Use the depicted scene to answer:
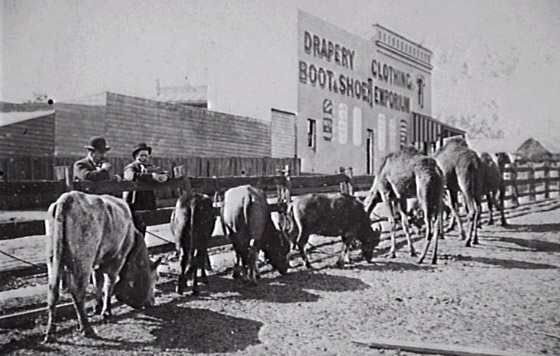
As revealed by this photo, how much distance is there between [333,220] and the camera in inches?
211

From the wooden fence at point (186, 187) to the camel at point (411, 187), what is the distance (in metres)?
0.72

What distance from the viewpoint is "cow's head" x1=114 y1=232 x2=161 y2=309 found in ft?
11.5

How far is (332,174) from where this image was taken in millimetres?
7258

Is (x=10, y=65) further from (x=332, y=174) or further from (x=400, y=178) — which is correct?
(x=332, y=174)

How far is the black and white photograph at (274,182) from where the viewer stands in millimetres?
2945

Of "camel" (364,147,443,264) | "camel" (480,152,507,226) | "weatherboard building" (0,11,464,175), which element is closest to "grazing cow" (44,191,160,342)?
"weatherboard building" (0,11,464,175)

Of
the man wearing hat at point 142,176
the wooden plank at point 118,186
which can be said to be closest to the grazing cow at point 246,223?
the wooden plank at point 118,186

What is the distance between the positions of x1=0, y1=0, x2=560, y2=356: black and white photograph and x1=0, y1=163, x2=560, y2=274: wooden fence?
0.06ft

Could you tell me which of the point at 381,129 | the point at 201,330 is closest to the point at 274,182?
the point at 381,129

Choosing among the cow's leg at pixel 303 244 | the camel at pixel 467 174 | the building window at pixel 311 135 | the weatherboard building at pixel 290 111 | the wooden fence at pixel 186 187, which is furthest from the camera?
the building window at pixel 311 135

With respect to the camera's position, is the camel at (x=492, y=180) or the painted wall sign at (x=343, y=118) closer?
the painted wall sign at (x=343, y=118)

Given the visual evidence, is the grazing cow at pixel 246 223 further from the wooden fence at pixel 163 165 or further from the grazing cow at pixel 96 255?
the grazing cow at pixel 96 255

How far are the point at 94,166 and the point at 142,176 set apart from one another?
0.37 m

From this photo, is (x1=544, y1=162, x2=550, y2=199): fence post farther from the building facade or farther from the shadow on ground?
the shadow on ground
